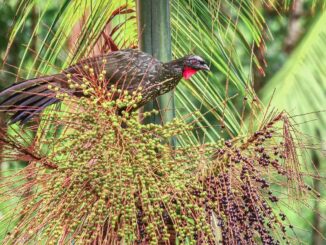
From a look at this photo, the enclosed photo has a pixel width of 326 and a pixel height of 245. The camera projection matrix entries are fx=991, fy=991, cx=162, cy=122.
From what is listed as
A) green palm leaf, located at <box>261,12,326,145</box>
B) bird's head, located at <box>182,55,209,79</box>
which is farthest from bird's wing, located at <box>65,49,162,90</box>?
green palm leaf, located at <box>261,12,326,145</box>

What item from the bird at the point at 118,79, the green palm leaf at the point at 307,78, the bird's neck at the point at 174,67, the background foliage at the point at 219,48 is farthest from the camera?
the green palm leaf at the point at 307,78

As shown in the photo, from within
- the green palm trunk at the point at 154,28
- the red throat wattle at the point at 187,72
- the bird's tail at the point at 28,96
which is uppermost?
the green palm trunk at the point at 154,28

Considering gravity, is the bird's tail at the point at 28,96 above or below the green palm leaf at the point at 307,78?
below

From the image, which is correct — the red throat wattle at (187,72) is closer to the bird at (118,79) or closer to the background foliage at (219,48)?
the bird at (118,79)

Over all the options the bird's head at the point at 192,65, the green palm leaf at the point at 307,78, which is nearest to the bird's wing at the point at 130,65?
the bird's head at the point at 192,65

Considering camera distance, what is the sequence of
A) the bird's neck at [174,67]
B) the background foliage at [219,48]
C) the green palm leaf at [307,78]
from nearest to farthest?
1. the bird's neck at [174,67]
2. the background foliage at [219,48]
3. the green palm leaf at [307,78]

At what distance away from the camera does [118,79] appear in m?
2.51

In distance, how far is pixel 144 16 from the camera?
245cm

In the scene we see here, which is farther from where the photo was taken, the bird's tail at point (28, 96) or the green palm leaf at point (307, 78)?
the green palm leaf at point (307, 78)

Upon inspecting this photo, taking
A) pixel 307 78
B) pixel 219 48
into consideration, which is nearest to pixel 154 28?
pixel 219 48

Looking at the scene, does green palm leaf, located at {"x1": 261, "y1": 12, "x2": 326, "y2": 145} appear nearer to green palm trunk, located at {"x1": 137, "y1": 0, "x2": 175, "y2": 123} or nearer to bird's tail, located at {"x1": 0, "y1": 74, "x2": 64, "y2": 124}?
green palm trunk, located at {"x1": 137, "y1": 0, "x2": 175, "y2": 123}

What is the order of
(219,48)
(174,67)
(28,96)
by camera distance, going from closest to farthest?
(28,96), (174,67), (219,48)

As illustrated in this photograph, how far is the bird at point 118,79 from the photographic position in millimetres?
2355

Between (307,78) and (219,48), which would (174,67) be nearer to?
(219,48)
